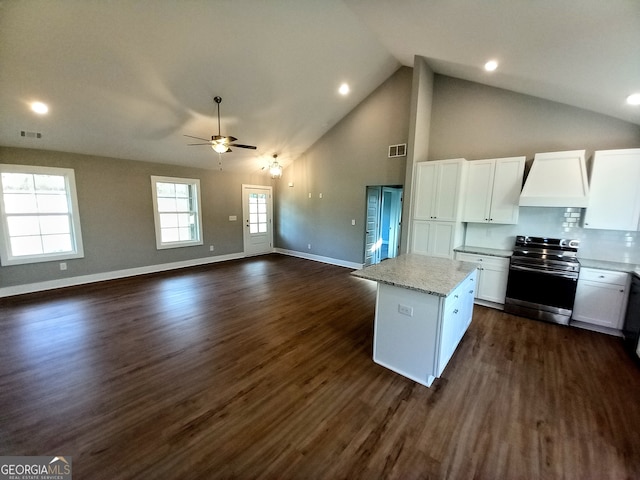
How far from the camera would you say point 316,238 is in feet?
23.1

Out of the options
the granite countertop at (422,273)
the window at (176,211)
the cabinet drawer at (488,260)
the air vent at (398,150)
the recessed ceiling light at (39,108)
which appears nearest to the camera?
the granite countertop at (422,273)

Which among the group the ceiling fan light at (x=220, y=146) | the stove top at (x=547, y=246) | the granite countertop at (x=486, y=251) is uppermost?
the ceiling fan light at (x=220, y=146)

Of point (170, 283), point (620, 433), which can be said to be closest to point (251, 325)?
point (170, 283)

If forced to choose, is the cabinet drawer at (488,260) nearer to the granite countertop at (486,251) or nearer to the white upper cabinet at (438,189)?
the granite countertop at (486,251)

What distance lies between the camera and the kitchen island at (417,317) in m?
2.16

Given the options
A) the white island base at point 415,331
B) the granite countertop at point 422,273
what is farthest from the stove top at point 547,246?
the white island base at point 415,331

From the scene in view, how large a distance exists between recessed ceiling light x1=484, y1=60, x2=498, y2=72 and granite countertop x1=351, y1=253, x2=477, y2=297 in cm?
259

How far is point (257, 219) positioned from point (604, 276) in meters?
7.09

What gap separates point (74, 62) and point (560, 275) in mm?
6638

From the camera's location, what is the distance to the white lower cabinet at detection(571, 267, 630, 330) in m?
3.09

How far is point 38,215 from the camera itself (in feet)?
14.5

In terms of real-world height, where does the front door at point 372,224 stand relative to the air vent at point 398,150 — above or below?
below

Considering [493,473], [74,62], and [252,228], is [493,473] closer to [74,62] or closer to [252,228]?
[74,62]

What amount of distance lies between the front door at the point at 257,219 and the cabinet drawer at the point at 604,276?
6.85 meters
